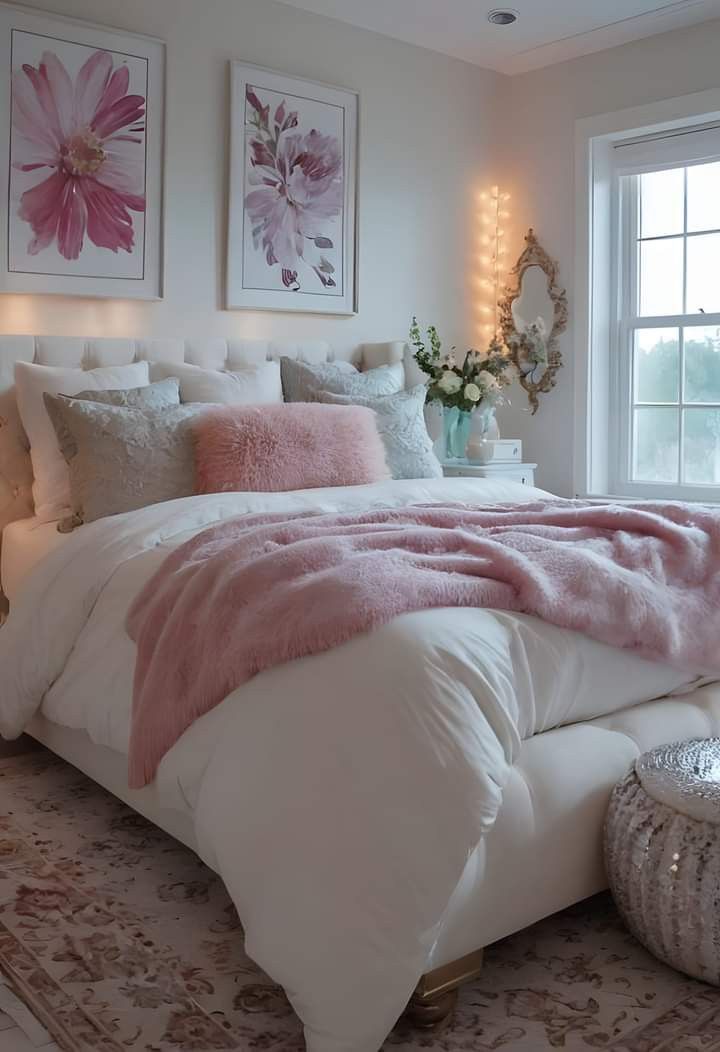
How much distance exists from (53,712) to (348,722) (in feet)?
4.07

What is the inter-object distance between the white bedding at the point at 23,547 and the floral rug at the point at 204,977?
0.94 m

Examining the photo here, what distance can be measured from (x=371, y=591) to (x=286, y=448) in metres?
1.55

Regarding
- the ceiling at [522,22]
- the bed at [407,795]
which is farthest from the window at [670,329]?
the bed at [407,795]

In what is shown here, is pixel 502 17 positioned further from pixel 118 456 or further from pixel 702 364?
pixel 118 456

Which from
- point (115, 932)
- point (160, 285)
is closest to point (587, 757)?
point (115, 932)

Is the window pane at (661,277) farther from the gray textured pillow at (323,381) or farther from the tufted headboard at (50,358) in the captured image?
the tufted headboard at (50,358)

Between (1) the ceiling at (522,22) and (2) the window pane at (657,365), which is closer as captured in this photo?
(1) the ceiling at (522,22)

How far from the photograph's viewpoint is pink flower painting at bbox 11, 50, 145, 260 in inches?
139

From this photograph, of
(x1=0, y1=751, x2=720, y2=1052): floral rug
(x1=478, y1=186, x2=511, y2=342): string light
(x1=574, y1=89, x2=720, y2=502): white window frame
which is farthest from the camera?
(x1=478, y1=186, x2=511, y2=342): string light

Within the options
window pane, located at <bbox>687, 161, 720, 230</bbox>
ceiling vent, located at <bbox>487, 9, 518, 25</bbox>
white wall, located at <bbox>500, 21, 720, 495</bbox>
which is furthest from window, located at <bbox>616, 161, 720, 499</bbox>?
ceiling vent, located at <bbox>487, 9, 518, 25</bbox>

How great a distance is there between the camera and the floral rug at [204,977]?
170 centimetres

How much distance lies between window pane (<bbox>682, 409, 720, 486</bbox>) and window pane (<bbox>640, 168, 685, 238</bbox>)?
2.79ft

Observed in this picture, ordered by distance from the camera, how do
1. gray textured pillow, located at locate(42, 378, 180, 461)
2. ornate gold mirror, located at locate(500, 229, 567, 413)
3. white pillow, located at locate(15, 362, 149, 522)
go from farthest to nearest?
ornate gold mirror, located at locate(500, 229, 567, 413) → white pillow, located at locate(15, 362, 149, 522) → gray textured pillow, located at locate(42, 378, 180, 461)

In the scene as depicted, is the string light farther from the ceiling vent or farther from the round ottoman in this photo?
the round ottoman
